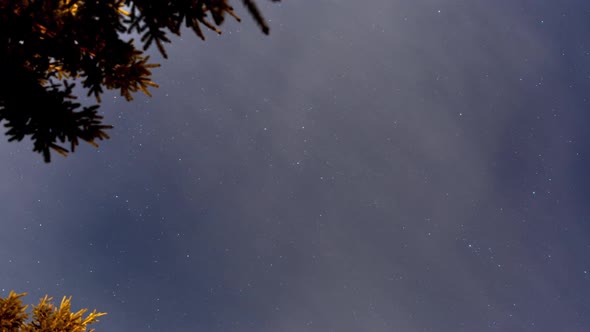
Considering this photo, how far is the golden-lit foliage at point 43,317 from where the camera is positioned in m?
5.78

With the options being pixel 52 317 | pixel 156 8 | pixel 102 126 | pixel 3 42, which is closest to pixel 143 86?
pixel 102 126

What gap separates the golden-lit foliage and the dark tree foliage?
3.57 metres

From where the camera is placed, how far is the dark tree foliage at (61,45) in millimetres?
3758

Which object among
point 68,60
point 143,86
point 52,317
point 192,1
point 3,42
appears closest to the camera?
point 3,42

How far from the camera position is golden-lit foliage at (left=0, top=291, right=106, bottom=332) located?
19.0 feet

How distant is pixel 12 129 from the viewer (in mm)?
3842

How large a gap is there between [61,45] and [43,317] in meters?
5.07

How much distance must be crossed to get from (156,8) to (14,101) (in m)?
1.82

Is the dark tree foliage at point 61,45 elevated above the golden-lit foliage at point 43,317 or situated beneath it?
elevated above

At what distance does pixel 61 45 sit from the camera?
4.21 metres

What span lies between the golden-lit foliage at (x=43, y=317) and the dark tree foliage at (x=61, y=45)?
357cm

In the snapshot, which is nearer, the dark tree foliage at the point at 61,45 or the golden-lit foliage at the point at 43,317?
the dark tree foliage at the point at 61,45

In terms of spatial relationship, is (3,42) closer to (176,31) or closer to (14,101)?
(14,101)

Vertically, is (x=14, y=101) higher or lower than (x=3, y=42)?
lower
